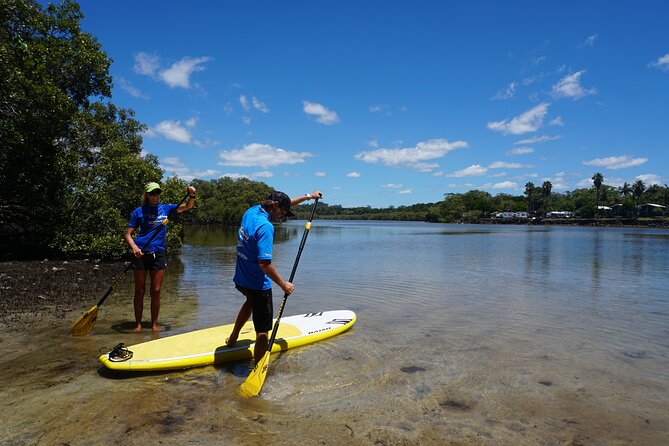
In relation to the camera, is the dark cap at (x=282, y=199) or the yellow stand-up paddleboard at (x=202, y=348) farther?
the yellow stand-up paddleboard at (x=202, y=348)

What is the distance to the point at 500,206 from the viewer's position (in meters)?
173

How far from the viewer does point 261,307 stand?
5.04m

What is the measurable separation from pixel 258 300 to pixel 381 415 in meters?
1.98

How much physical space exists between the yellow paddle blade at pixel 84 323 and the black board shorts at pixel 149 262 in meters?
0.98

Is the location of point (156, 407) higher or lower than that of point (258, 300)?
lower

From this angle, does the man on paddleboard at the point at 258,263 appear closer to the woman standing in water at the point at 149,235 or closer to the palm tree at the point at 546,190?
the woman standing in water at the point at 149,235

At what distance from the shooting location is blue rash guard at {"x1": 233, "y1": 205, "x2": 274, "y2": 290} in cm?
465

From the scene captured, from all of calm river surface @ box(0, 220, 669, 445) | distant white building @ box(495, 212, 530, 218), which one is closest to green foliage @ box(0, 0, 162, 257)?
calm river surface @ box(0, 220, 669, 445)

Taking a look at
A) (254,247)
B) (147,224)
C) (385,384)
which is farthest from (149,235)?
(385,384)

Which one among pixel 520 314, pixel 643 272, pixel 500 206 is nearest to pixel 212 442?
pixel 520 314

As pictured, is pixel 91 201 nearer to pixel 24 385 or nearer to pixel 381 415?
pixel 24 385

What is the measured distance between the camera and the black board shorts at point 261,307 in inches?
198

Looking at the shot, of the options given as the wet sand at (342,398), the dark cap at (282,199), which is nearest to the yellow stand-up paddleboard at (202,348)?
the wet sand at (342,398)

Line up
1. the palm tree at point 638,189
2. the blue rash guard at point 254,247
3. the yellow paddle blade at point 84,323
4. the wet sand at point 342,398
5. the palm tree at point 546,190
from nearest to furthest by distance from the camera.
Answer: the wet sand at point 342,398 → the blue rash guard at point 254,247 → the yellow paddle blade at point 84,323 → the palm tree at point 638,189 → the palm tree at point 546,190
